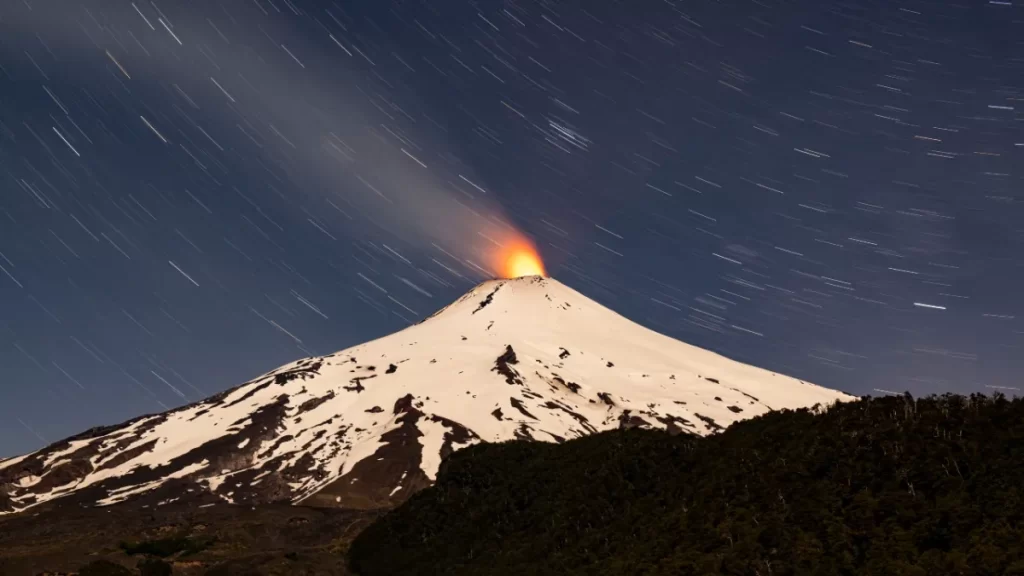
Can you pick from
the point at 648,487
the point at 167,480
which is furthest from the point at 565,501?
the point at 167,480

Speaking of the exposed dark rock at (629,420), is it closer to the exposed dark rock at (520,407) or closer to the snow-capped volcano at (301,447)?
the snow-capped volcano at (301,447)

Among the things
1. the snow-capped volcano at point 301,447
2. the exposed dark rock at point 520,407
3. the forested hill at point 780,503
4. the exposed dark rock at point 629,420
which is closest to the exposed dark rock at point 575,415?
the snow-capped volcano at point 301,447

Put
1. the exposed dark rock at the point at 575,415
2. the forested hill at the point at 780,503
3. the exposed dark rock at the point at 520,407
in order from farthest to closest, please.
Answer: the exposed dark rock at the point at 520,407 → the exposed dark rock at the point at 575,415 → the forested hill at the point at 780,503

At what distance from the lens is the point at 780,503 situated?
2344cm

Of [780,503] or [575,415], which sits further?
[575,415]

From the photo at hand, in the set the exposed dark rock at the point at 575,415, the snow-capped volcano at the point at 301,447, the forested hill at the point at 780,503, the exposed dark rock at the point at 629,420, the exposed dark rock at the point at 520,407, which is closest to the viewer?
the forested hill at the point at 780,503

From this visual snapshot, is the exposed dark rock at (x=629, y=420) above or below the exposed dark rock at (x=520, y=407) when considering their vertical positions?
below

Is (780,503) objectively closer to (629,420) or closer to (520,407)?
(520,407)

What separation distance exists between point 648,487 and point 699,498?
166 inches

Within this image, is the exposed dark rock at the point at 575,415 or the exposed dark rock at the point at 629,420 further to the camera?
the exposed dark rock at the point at 629,420

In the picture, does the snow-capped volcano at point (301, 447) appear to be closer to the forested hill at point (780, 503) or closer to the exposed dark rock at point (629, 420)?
the exposed dark rock at point (629, 420)

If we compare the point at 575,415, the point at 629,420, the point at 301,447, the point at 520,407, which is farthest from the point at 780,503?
the point at 629,420

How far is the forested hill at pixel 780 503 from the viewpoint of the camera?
1923 cm

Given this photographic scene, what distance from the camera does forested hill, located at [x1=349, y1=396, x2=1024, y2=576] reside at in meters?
19.2
